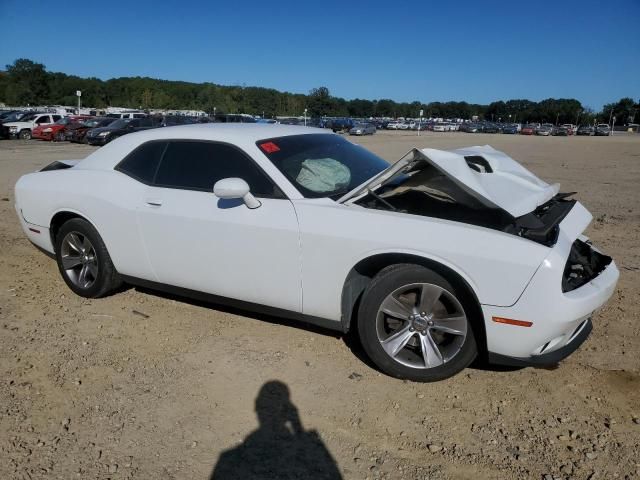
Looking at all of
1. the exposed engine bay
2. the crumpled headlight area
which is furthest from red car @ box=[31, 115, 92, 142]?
the crumpled headlight area

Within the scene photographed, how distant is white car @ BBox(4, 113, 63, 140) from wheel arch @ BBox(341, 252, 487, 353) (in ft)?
110

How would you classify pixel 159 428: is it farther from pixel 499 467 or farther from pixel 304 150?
pixel 304 150

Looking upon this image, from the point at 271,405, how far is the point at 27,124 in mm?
34323

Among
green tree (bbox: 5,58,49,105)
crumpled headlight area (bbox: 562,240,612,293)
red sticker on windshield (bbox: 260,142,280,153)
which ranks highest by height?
green tree (bbox: 5,58,49,105)

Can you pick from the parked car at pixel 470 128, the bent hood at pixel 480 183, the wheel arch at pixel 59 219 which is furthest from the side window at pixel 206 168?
the parked car at pixel 470 128

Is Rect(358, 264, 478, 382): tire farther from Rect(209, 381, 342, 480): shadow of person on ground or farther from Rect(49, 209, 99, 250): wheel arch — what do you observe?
Rect(49, 209, 99, 250): wheel arch

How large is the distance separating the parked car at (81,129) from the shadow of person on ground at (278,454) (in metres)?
29.1

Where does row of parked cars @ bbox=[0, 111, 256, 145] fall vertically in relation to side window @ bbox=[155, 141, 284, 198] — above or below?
below

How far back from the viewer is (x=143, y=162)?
A: 4074mm

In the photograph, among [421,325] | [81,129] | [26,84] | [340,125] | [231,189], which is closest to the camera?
[421,325]

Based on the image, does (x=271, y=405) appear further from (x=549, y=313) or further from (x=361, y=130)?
(x=361, y=130)

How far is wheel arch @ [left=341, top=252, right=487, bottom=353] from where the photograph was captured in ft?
9.75

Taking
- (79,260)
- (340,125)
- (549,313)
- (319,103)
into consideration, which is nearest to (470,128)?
(319,103)

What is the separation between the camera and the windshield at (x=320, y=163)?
362cm
